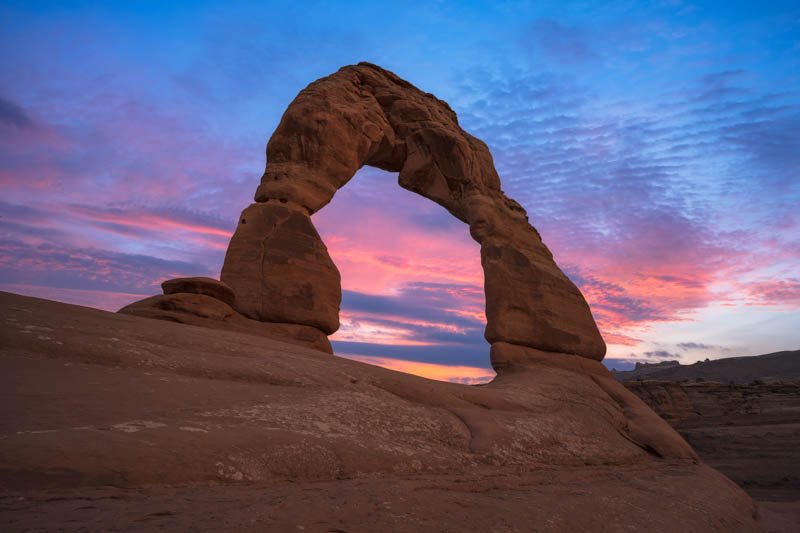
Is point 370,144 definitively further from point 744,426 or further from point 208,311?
point 744,426

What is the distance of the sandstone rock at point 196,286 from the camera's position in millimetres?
8125

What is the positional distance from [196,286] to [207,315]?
0.63 m

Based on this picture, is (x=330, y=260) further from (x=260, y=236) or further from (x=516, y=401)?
(x=516, y=401)

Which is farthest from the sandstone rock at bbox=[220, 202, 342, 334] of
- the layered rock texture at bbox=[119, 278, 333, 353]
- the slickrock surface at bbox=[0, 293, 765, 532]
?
the slickrock surface at bbox=[0, 293, 765, 532]

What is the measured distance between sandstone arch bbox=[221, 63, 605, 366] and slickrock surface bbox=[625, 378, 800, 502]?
471 cm

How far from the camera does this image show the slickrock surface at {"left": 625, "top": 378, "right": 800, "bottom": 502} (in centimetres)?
1145

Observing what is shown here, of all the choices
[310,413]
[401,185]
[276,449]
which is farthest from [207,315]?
[401,185]

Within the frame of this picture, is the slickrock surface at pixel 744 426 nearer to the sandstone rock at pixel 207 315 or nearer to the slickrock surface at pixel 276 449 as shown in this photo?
the slickrock surface at pixel 276 449

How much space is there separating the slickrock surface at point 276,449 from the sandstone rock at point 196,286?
235 cm

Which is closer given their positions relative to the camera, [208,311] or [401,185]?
[208,311]

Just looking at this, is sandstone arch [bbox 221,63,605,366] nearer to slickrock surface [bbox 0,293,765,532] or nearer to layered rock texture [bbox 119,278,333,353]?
layered rock texture [bbox 119,278,333,353]

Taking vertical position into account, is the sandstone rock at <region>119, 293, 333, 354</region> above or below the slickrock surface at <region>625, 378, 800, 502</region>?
above

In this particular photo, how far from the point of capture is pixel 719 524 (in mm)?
5016

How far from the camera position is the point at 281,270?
29.5ft
